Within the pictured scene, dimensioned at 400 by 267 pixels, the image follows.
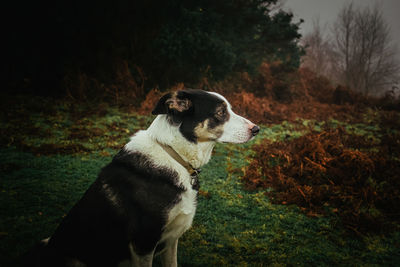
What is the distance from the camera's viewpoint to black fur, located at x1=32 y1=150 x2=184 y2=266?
1905mm

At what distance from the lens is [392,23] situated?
21953 millimetres

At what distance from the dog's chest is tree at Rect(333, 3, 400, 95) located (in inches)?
968

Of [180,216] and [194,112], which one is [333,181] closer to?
[194,112]

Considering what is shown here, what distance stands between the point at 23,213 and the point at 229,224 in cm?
326

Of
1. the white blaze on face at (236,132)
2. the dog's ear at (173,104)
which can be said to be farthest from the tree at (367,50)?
the dog's ear at (173,104)

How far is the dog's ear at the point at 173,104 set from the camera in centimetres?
229

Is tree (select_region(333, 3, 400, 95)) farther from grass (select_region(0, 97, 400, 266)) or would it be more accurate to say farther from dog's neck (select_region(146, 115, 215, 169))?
dog's neck (select_region(146, 115, 215, 169))

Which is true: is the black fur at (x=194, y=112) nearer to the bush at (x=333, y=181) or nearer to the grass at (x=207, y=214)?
the grass at (x=207, y=214)

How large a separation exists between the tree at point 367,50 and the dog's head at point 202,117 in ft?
78.2

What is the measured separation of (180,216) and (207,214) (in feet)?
6.19

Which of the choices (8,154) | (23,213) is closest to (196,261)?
(23,213)

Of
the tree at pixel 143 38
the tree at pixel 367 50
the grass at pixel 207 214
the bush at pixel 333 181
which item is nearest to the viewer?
the grass at pixel 207 214

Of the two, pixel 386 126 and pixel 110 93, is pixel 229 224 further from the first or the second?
pixel 386 126

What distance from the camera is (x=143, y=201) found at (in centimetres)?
196
